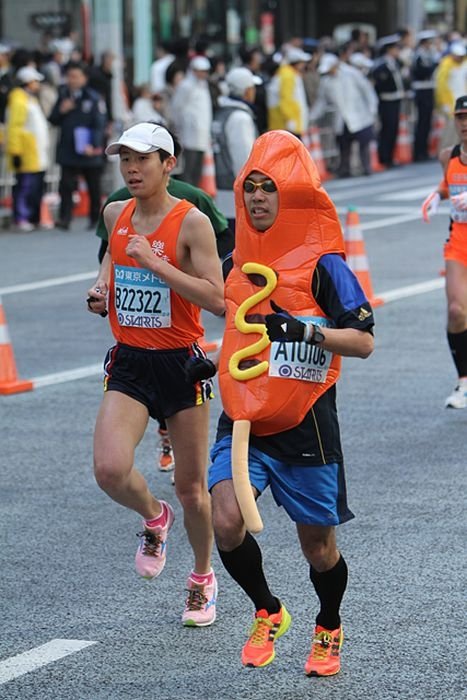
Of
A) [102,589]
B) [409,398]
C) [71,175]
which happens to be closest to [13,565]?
[102,589]

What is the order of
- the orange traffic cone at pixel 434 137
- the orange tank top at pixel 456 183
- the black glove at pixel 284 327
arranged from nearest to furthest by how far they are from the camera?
the black glove at pixel 284 327 < the orange tank top at pixel 456 183 < the orange traffic cone at pixel 434 137

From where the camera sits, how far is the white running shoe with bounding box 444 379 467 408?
34.9ft

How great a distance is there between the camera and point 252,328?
218 inches

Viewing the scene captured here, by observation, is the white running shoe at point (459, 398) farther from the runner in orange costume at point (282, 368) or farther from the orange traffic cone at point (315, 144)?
the orange traffic cone at point (315, 144)

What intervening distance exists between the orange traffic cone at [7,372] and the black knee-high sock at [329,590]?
607 centimetres

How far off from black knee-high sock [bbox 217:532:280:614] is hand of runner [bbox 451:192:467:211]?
16.6 ft

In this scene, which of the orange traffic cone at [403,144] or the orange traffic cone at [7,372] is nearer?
the orange traffic cone at [7,372]

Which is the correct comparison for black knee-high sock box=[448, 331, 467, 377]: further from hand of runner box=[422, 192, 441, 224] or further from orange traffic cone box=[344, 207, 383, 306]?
orange traffic cone box=[344, 207, 383, 306]

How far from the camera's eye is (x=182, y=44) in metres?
26.6

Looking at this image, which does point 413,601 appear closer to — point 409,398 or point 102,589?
point 102,589

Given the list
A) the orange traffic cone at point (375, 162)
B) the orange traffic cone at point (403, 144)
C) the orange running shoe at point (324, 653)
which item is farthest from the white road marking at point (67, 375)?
the orange traffic cone at point (403, 144)

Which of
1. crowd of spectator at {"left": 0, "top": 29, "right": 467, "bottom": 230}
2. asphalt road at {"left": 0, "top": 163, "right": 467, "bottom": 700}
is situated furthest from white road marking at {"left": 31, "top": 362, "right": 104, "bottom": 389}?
crowd of spectator at {"left": 0, "top": 29, "right": 467, "bottom": 230}

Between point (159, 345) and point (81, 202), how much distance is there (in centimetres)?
1819

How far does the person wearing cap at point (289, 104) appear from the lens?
24906 mm
